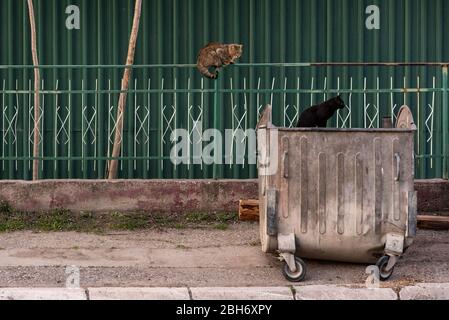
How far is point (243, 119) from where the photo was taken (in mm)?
10000

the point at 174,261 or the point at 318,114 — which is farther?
the point at 318,114

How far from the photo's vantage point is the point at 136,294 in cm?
603

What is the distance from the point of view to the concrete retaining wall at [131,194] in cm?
877

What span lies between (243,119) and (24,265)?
391 centimetres

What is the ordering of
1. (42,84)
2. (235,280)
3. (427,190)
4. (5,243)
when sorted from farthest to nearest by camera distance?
(42,84) → (427,190) → (5,243) → (235,280)

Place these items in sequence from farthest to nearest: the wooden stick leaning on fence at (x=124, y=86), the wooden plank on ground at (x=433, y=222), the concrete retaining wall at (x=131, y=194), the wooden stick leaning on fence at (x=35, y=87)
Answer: the wooden stick leaning on fence at (x=35, y=87) → the wooden stick leaning on fence at (x=124, y=86) → the concrete retaining wall at (x=131, y=194) → the wooden plank on ground at (x=433, y=222)

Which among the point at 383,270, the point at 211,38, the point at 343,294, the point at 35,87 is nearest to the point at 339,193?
the point at 383,270

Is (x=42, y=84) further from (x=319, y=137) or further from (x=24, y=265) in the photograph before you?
(x=319, y=137)

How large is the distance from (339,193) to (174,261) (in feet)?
5.33

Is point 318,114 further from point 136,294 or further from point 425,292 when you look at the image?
point 136,294

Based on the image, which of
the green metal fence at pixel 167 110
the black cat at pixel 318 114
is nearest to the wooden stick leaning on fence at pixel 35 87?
the green metal fence at pixel 167 110

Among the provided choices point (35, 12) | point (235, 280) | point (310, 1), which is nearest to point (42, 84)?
point (35, 12)

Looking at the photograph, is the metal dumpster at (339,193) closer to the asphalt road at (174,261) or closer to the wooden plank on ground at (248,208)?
the asphalt road at (174,261)

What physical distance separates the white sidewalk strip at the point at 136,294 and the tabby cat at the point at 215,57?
3.45m
